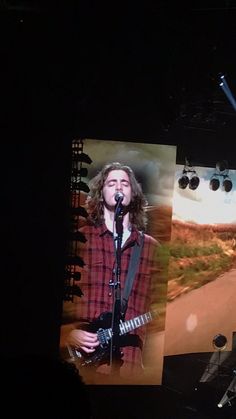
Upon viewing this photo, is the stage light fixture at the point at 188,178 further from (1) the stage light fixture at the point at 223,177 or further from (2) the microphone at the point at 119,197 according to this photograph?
(2) the microphone at the point at 119,197

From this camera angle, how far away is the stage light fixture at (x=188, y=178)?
168 inches

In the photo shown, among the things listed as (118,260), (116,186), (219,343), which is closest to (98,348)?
(118,260)

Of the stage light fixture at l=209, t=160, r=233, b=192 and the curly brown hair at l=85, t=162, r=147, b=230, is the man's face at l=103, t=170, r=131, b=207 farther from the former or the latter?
the stage light fixture at l=209, t=160, r=233, b=192

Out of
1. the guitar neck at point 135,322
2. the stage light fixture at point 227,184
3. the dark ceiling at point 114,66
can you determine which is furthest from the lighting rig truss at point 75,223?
Result: the stage light fixture at point 227,184

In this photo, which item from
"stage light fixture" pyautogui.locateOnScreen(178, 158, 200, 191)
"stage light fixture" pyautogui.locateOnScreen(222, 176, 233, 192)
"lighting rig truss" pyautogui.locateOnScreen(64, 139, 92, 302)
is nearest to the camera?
"lighting rig truss" pyautogui.locateOnScreen(64, 139, 92, 302)

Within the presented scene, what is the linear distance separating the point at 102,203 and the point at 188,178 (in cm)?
76

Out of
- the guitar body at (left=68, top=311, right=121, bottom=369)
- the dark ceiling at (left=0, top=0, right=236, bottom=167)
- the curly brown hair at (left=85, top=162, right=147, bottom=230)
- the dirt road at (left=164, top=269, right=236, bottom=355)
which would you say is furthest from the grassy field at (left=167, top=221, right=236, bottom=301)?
the dark ceiling at (left=0, top=0, right=236, bottom=167)

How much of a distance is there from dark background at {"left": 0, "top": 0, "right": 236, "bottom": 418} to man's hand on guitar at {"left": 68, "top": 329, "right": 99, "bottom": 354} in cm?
13

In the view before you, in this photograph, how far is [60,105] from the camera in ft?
13.1

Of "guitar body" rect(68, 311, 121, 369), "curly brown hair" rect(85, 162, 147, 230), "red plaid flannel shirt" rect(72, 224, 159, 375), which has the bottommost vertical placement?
"guitar body" rect(68, 311, 121, 369)

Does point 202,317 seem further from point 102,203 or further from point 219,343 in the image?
point 102,203

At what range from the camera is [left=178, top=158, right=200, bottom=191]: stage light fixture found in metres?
4.27

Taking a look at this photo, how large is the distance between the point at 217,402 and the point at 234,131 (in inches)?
91.1

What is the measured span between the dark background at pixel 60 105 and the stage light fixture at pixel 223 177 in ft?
1.48
